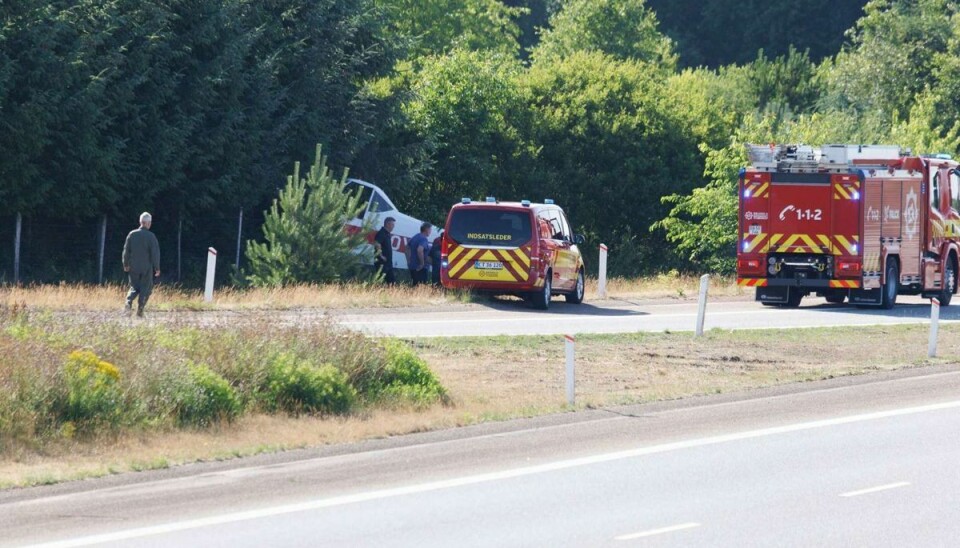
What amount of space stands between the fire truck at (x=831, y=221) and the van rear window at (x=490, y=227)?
5.00m

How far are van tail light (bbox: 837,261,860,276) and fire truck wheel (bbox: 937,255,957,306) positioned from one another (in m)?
4.30

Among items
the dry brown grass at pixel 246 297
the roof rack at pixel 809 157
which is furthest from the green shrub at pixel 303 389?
the roof rack at pixel 809 157

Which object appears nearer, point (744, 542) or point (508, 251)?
point (744, 542)

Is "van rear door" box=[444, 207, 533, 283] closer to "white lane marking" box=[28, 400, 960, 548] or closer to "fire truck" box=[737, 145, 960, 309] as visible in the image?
"fire truck" box=[737, 145, 960, 309]

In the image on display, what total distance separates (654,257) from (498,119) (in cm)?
747

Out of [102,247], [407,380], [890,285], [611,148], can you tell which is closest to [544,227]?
[890,285]

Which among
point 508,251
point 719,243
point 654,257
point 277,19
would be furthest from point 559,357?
point 654,257

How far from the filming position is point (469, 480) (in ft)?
39.4

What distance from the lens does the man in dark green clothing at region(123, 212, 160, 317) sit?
928 inches

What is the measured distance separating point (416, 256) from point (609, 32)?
39.2 m

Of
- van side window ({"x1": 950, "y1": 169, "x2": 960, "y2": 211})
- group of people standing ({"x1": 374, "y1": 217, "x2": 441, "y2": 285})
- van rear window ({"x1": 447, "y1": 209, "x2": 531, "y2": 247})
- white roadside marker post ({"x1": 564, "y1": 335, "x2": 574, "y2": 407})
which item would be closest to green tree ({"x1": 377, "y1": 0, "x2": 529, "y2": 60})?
group of people standing ({"x1": 374, "y1": 217, "x2": 441, "y2": 285})

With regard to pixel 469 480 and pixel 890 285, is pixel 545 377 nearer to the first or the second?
pixel 469 480

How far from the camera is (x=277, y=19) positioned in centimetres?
4016

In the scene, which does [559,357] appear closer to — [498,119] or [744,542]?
[744,542]
